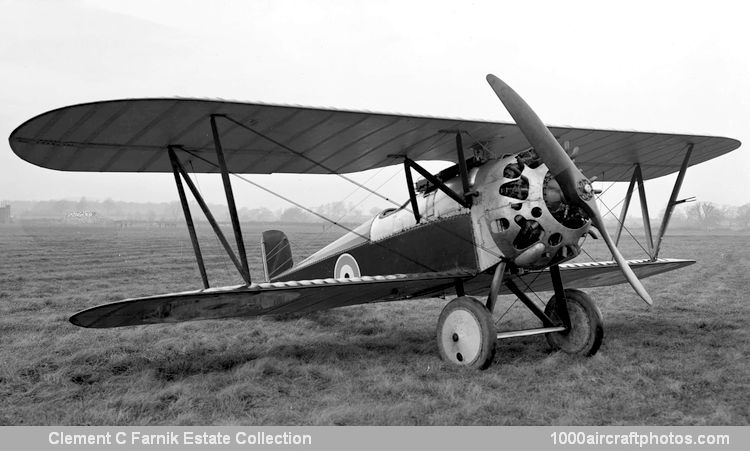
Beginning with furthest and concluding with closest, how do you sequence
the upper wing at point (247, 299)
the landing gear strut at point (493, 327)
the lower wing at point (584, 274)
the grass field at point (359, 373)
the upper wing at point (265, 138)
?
the lower wing at point (584, 274) → the landing gear strut at point (493, 327) → the upper wing at point (265, 138) → the upper wing at point (247, 299) → the grass field at point (359, 373)

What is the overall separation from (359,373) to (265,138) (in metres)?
2.45

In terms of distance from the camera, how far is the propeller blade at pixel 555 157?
4.80 metres

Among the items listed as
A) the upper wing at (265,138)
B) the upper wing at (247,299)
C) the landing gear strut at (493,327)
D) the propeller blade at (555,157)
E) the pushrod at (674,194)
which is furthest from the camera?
the pushrod at (674,194)

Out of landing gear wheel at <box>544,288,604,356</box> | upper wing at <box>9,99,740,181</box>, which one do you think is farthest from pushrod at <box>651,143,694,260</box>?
landing gear wheel at <box>544,288,604,356</box>

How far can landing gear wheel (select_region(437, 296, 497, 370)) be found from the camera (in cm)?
486

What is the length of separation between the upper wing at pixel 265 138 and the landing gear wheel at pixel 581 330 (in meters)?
1.91

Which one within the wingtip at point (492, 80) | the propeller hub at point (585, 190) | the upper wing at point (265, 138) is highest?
the wingtip at point (492, 80)

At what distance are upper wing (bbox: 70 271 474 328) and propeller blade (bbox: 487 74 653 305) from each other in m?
1.34

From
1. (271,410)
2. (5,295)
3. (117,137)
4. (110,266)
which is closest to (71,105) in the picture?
(117,137)

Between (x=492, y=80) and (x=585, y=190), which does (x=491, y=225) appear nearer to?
(x=585, y=190)

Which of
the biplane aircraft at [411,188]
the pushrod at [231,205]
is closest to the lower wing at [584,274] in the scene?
the biplane aircraft at [411,188]

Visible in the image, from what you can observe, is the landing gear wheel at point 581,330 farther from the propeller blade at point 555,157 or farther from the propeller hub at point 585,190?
the propeller hub at point 585,190

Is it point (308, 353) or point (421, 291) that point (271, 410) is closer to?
point (308, 353)

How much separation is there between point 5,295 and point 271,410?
9145mm
